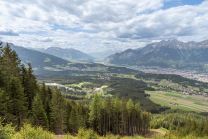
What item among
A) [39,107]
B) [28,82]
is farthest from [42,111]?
[28,82]

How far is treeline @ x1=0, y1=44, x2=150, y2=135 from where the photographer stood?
104ft

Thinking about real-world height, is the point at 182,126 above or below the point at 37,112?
below

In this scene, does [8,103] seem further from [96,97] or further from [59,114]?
[96,97]

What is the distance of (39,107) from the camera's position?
119 ft

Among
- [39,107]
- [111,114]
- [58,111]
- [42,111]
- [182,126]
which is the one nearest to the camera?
[39,107]

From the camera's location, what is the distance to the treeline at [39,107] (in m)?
31.6

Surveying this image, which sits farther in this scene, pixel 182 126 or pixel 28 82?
pixel 182 126

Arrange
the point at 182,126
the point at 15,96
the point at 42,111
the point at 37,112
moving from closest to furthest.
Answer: the point at 15,96, the point at 37,112, the point at 42,111, the point at 182,126

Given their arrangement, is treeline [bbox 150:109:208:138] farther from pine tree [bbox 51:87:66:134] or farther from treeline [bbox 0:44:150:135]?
pine tree [bbox 51:87:66:134]

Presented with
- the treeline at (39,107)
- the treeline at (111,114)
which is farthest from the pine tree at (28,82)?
the treeline at (111,114)

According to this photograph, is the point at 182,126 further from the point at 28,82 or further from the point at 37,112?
the point at 28,82

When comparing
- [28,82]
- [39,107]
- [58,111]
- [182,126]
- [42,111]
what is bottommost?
[182,126]

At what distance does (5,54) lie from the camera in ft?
134

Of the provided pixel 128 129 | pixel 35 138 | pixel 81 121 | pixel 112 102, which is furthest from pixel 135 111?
pixel 35 138
